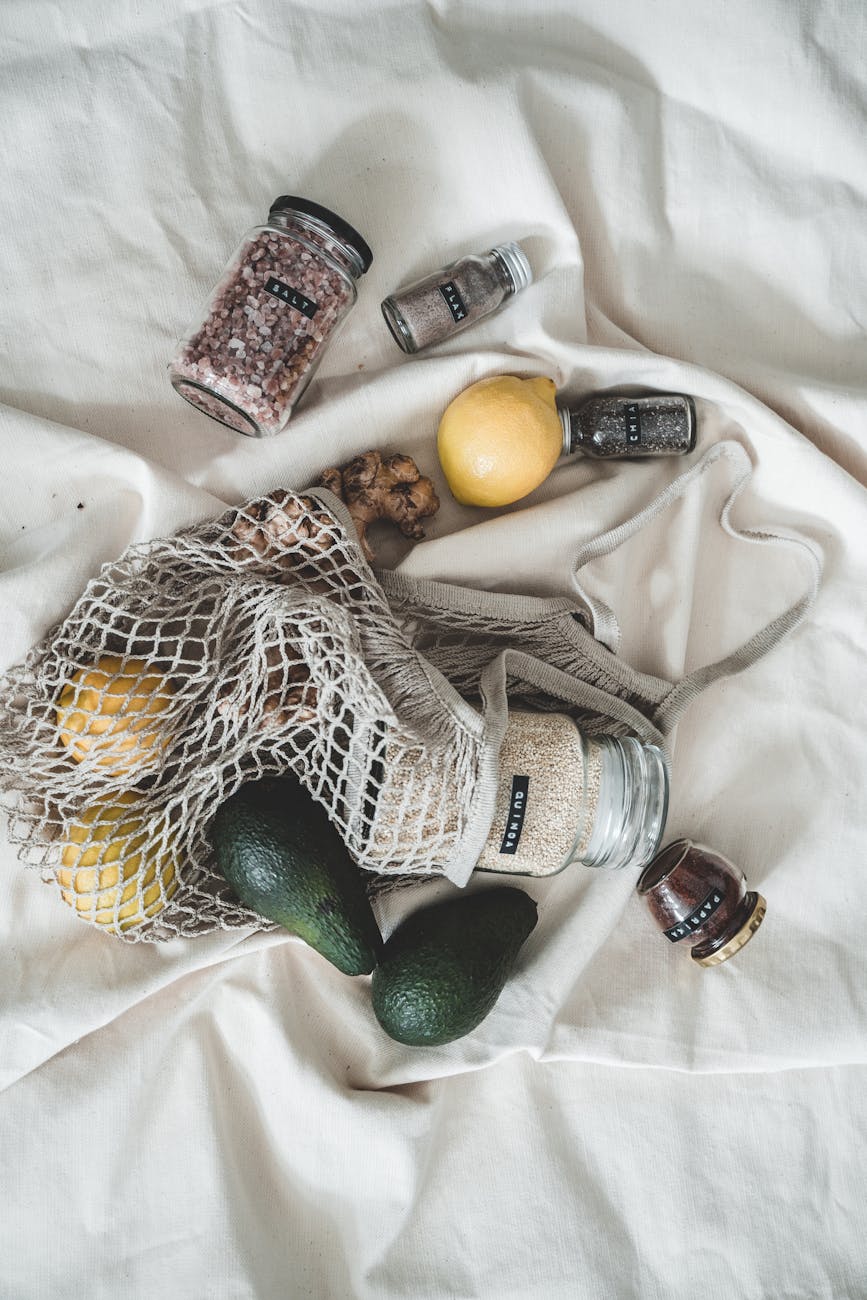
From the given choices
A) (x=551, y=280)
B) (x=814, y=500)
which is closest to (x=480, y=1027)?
(x=814, y=500)

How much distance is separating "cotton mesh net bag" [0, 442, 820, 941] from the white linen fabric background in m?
0.05

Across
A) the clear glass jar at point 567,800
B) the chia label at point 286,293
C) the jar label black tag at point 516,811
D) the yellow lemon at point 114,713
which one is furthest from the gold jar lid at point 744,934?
the chia label at point 286,293

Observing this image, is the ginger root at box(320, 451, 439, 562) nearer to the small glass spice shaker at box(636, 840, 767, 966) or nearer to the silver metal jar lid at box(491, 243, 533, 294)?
the silver metal jar lid at box(491, 243, 533, 294)

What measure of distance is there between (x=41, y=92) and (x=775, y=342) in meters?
0.74

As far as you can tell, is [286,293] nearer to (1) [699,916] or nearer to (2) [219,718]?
(2) [219,718]

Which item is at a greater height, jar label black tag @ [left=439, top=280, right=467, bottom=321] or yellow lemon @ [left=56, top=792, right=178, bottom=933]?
jar label black tag @ [left=439, top=280, right=467, bottom=321]

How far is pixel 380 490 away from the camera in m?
0.86

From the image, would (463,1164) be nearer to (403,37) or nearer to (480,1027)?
(480,1027)

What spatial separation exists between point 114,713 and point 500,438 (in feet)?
1.31

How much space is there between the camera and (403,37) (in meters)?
0.88

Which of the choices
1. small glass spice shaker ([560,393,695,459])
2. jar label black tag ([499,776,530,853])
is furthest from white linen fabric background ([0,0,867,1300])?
jar label black tag ([499,776,530,853])

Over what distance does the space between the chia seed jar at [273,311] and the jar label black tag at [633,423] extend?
0.29m

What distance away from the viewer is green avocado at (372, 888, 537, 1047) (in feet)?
2.54

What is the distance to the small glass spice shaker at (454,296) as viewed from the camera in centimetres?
85
